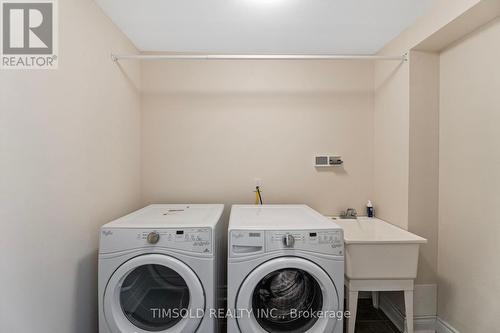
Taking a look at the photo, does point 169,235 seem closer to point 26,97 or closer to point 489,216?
point 26,97

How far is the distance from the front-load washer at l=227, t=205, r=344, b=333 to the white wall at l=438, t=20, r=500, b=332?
36.1 inches

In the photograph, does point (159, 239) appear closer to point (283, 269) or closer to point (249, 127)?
point (283, 269)

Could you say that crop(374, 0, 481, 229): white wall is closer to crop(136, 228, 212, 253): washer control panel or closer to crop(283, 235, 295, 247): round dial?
crop(283, 235, 295, 247): round dial

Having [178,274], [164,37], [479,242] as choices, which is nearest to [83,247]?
[178,274]

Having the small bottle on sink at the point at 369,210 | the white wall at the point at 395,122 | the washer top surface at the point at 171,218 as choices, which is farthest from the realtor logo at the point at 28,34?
the small bottle on sink at the point at 369,210

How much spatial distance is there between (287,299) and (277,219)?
526mm

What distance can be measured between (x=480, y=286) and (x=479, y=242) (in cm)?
28

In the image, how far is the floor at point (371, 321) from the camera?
6.31 ft

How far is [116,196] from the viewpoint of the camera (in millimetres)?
1935

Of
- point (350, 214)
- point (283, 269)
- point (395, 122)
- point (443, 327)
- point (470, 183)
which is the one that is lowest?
point (443, 327)

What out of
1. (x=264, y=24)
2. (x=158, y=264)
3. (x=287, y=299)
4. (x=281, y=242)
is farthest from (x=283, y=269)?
(x=264, y=24)

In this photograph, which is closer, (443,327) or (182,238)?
(182,238)

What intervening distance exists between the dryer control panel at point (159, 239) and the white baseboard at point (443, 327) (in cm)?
183

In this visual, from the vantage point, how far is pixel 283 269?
1481 mm
